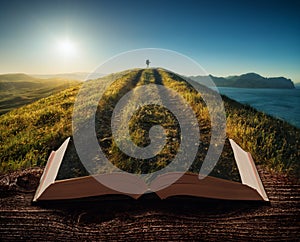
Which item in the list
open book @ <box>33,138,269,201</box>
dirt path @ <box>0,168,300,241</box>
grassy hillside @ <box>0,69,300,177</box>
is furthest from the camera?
grassy hillside @ <box>0,69,300,177</box>

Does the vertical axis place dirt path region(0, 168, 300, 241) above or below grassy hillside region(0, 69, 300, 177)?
below

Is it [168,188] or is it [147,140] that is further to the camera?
[147,140]

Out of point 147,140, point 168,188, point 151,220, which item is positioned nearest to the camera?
point 151,220

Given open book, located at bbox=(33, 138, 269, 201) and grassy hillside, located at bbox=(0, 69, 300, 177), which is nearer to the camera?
open book, located at bbox=(33, 138, 269, 201)

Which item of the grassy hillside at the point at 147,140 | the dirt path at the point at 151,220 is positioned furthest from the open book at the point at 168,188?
the grassy hillside at the point at 147,140

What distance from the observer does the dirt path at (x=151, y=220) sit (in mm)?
2279

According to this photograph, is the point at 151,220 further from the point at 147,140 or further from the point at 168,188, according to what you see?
the point at 147,140

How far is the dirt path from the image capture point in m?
2.28

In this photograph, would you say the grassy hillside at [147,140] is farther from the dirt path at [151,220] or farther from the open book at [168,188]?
the dirt path at [151,220]

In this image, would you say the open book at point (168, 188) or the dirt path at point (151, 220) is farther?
the open book at point (168, 188)

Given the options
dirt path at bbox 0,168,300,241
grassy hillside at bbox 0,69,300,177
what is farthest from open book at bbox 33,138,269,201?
grassy hillside at bbox 0,69,300,177

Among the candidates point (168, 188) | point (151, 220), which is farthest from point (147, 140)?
point (151, 220)

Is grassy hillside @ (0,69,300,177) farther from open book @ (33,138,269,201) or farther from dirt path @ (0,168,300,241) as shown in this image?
dirt path @ (0,168,300,241)

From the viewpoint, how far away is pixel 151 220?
8.10 ft
